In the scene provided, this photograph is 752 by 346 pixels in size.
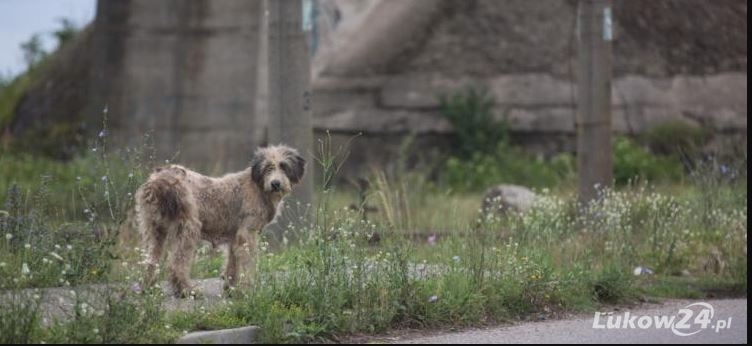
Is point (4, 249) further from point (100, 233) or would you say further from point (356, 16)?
point (356, 16)

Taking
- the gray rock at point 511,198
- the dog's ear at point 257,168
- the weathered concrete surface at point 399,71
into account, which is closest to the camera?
the dog's ear at point 257,168

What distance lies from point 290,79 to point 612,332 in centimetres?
534

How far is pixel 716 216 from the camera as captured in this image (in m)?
14.5

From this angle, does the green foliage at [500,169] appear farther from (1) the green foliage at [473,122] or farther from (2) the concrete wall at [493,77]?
(2) the concrete wall at [493,77]

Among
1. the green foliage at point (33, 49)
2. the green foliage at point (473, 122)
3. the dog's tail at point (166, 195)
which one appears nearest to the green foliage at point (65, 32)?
the green foliage at point (33, 49)

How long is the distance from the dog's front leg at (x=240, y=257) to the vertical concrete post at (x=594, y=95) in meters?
5.84

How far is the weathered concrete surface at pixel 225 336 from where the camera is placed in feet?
29.0

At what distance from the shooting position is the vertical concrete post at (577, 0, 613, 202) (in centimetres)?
1555

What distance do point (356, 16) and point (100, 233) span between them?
46.5 feet

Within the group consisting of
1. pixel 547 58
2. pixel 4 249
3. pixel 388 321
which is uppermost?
pixel 547 58

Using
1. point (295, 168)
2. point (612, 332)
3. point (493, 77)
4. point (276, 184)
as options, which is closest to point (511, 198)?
point (493, 77)

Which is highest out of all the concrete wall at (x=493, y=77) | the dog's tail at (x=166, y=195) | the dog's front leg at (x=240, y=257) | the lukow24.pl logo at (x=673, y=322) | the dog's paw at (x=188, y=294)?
the concrete wall at (x=493, y=77)

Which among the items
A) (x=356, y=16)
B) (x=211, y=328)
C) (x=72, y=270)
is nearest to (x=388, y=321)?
(x=211, y=328)

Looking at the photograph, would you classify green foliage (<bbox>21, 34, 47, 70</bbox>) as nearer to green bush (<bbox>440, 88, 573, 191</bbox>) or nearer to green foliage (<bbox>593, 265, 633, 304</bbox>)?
green bush (<bbox>440, 88, 573, 191</bbox>)
